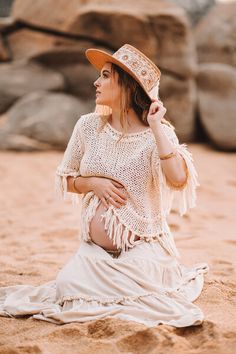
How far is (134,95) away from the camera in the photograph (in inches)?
139

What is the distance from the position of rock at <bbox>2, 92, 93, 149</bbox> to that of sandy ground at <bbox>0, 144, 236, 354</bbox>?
12.4 inches

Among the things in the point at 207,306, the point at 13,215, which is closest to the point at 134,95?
the point at 207,306

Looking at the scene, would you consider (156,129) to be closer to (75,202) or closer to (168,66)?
(75,202)

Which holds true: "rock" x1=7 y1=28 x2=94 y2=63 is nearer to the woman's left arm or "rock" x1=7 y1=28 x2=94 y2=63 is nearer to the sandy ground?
the sandy ground

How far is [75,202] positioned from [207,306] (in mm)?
1058

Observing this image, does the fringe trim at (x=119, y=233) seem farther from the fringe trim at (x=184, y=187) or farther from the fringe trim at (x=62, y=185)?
the fringe trim at (x=62, y=185)

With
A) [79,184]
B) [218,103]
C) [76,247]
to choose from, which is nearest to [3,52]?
[218,103]

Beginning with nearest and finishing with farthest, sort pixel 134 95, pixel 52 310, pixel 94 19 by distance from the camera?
pixel 52 310
pixel 134 95
pixel 94 19

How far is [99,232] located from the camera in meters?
3.53

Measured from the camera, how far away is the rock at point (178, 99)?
9.87m

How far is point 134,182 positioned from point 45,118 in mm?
5780

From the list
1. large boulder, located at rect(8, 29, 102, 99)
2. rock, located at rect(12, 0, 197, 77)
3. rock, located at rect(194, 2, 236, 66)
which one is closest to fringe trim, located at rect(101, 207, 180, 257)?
rock, located at rect(12, 0, 197, 77)

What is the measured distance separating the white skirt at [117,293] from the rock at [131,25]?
644 centimetres

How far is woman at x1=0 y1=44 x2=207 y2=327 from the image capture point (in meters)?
3.32
